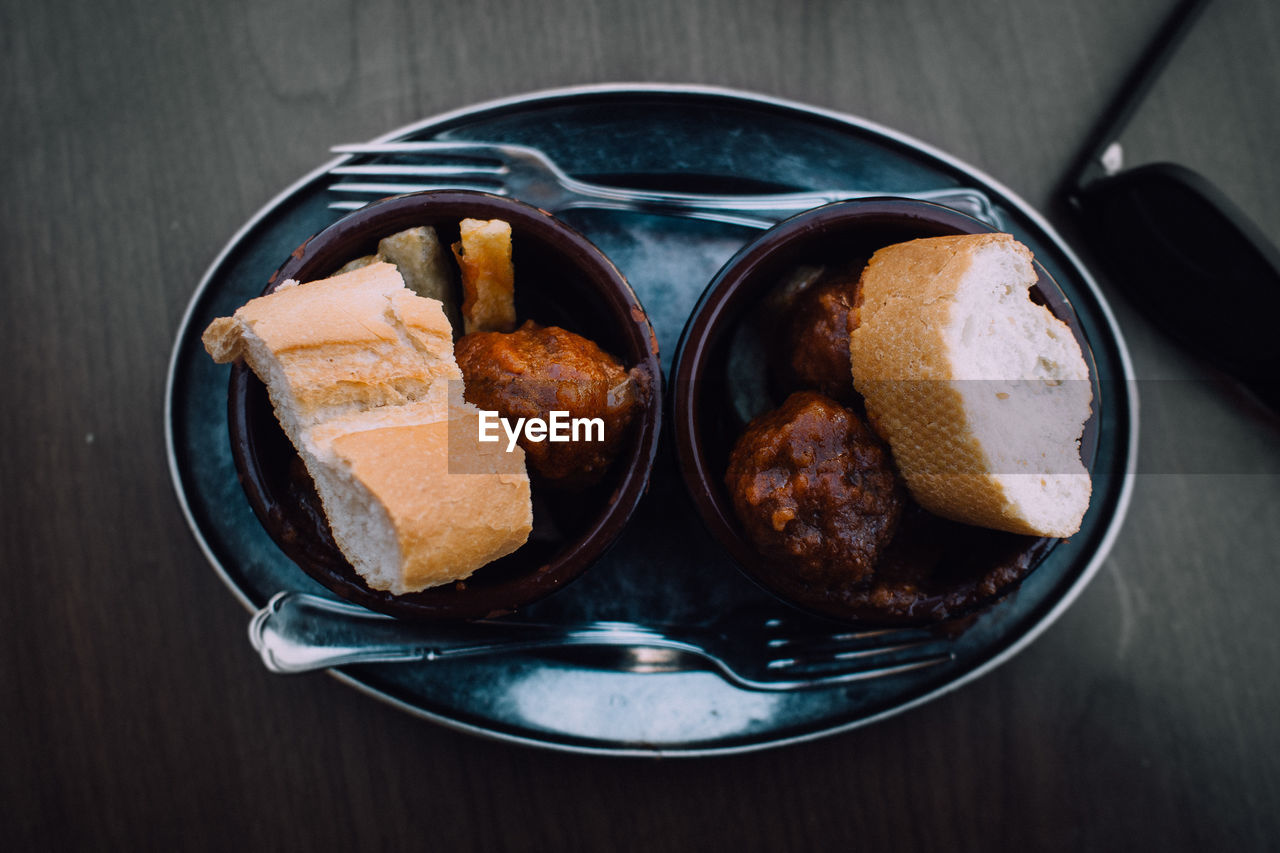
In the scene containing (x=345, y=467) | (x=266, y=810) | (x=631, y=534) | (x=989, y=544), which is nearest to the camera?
(x=345, y=467)

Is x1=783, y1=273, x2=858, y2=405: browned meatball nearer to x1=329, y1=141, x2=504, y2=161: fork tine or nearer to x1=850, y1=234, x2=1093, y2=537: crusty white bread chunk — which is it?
x1=850, y1=234, x2=1093, y2=537: crusty white bread chunk

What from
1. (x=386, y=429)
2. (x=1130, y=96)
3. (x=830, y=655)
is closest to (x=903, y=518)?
(x=830, y=655)

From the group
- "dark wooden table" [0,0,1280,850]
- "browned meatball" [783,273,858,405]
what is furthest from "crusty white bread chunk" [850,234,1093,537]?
"dark wooden table" [0,0,1280,850]

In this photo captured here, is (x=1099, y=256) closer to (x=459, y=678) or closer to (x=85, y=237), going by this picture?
(x=459, y=678)

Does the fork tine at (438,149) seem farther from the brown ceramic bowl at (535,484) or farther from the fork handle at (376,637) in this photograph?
the fork handle at (376,637)

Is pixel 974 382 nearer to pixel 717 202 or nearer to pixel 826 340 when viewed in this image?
pixel 826 340

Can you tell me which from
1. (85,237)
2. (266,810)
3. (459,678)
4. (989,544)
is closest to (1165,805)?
(989,544)
